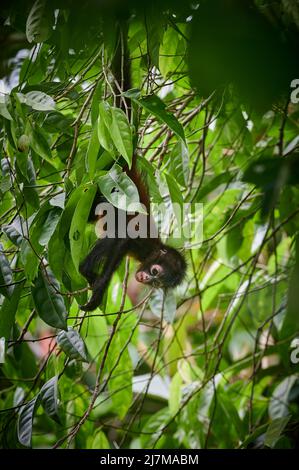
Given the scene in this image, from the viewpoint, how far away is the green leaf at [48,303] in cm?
164

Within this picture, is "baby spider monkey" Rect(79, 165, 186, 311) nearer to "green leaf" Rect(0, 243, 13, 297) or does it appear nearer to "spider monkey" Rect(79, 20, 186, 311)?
"spider monkey" Rect(79, 20, 186, 311)

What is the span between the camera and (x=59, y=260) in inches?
64.7

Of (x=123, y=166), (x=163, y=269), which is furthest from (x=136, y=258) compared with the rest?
(x=123, y=166)

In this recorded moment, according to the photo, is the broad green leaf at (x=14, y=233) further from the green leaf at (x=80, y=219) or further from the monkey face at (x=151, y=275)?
the monkey face at (x=151, y=275)

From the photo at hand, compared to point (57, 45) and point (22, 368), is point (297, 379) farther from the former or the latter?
point (57, 45)

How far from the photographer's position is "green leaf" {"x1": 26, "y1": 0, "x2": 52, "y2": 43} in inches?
61.6

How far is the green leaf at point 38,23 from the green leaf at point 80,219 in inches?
17.8

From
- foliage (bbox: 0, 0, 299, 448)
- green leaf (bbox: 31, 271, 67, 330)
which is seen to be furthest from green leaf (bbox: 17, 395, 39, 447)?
green leaf (bbox: 31, 271, 67, 330)

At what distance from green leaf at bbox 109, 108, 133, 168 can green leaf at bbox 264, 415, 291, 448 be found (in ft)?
4.20

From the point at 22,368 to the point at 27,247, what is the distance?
4.06 feet

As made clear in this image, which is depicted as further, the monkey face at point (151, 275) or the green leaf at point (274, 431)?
the monkey face at point (151, 275)

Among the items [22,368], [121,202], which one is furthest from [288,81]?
[22,368]

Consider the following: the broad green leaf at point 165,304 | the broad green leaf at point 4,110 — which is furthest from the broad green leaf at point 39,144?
the broad green leaf at point 165,304

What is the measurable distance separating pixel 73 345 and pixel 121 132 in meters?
0.65
